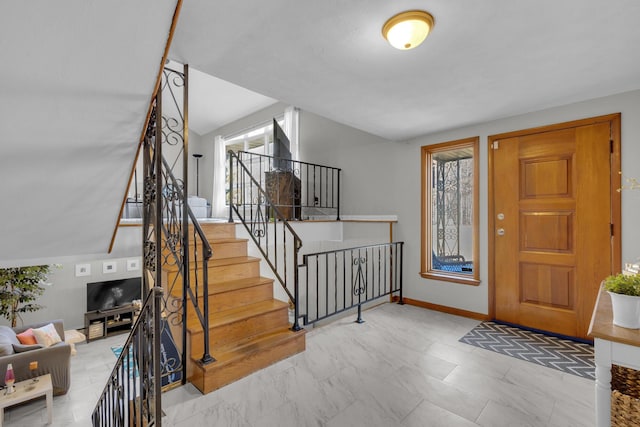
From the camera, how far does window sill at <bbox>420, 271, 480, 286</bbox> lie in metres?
3.32

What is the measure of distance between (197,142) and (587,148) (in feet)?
28.7

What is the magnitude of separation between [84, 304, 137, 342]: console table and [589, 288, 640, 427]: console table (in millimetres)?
5440

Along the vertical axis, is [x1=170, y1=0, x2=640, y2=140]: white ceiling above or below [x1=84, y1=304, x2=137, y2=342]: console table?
above

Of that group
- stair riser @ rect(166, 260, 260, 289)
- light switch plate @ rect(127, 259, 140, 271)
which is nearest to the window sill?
stair riser @ rect(166, 260, 260, 289)

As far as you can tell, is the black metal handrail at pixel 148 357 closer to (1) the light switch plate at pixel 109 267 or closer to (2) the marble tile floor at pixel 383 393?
(2) the marble tile floor at pixel 383 393

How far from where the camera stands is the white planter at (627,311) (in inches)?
42.4

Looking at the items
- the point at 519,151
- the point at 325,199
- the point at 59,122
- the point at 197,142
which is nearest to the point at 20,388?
the point at 59,122

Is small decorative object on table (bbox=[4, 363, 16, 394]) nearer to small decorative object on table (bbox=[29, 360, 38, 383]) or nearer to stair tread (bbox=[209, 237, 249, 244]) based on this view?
small decorative object on table (bbox=[29, 360, 38, 383])

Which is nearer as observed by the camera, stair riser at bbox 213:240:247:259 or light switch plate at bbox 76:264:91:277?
stair riser at bbox 213:240:247:259

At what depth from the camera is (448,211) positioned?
374cm

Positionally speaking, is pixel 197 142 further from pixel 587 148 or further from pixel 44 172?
pixel 587 148

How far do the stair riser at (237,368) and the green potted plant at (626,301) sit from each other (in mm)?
2069

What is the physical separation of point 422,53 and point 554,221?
218 centimetres

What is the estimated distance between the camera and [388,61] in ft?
6.40
